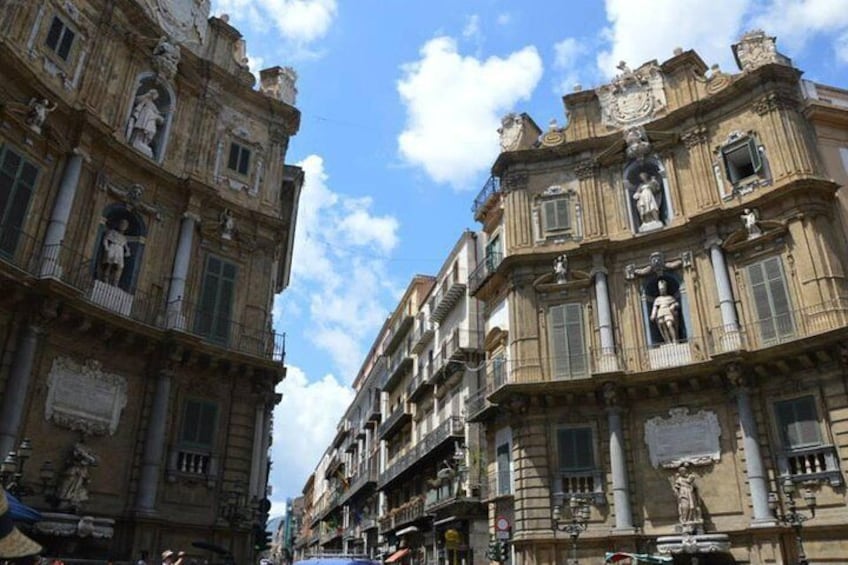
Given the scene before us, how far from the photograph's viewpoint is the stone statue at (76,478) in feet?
51.8

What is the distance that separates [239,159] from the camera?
2330 cm

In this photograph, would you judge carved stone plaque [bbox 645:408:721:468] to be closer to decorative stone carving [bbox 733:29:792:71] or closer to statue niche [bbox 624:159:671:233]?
statue niche [bbox 624:159:671:233]

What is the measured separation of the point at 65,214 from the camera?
17328 millimetres

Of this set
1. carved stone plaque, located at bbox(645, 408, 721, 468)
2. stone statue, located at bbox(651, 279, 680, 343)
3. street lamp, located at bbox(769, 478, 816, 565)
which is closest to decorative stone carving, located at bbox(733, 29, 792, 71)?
stone statue, located at bbox(651, 279, 680, 343)

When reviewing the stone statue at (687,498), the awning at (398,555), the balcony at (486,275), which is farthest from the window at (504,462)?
the awning at (398,555)

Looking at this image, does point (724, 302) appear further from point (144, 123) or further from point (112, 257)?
point (144, 123)

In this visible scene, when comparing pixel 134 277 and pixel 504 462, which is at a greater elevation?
pixel 134 277

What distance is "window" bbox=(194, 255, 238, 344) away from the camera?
20.5m

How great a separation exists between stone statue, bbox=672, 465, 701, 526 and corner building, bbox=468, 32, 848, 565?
0.22 feet

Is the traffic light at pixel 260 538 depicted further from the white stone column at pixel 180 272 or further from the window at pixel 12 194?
the window at pixel 12 194

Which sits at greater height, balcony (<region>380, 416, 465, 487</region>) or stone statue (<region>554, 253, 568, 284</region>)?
stone statue (<region>554, 253, 568, 284</region>)

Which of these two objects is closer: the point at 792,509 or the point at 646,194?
the point at 792,509

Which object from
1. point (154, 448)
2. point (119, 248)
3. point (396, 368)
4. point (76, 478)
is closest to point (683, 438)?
point (154, 448)

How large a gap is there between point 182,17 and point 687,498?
883 inches
